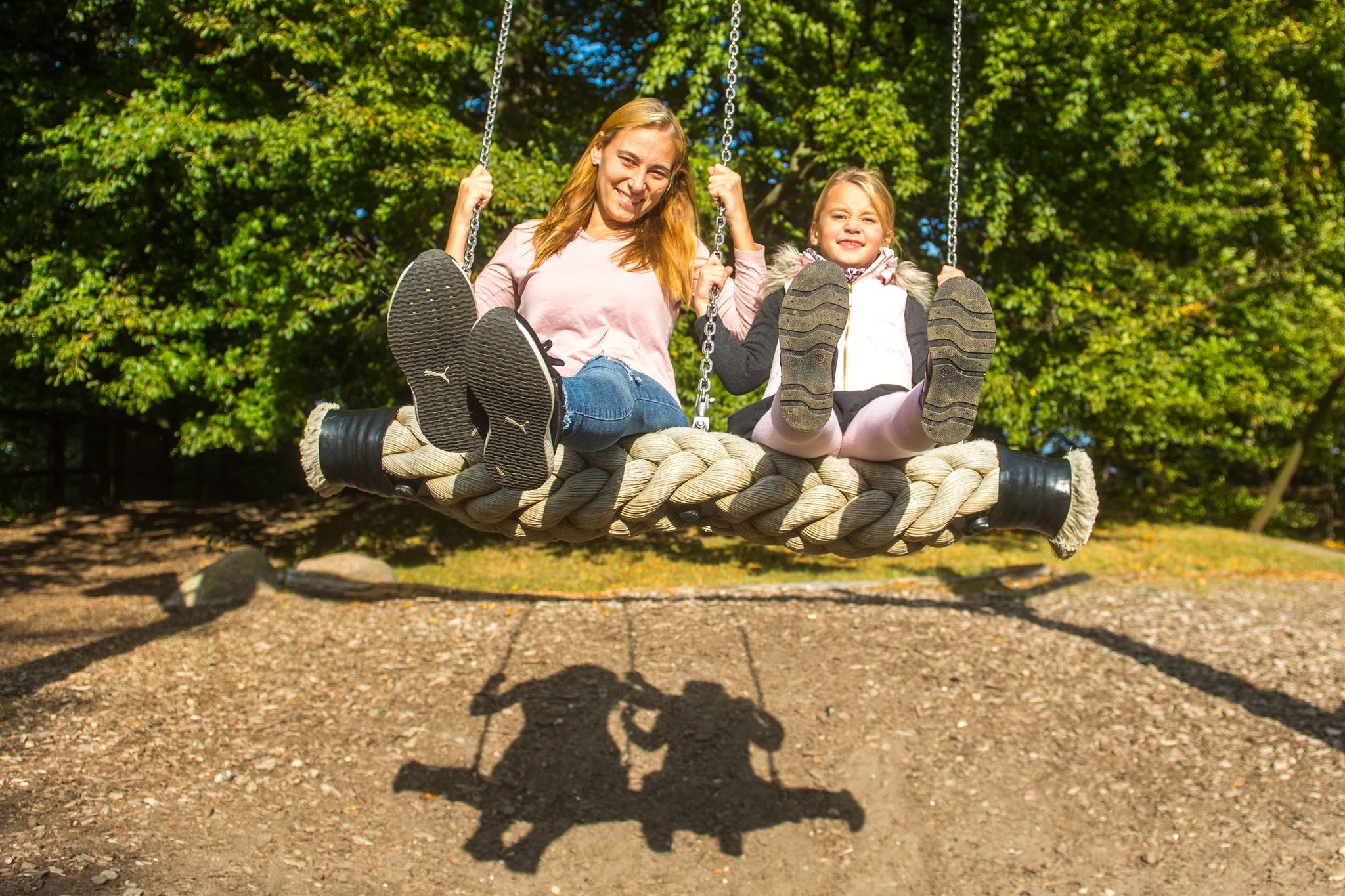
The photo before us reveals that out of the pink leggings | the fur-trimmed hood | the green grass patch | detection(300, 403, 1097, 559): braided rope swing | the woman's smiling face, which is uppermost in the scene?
the woman's smiling face

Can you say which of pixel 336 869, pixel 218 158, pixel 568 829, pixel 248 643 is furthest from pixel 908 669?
pixel 218 158

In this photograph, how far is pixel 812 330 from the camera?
→ 2582 millimetres

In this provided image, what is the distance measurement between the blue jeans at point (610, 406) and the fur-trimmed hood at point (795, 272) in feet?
1.97

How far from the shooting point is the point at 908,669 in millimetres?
7562

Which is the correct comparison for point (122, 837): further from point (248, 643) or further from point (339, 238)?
point (339, 238)

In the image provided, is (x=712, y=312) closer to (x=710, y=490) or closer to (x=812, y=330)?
(x=710, y=490)

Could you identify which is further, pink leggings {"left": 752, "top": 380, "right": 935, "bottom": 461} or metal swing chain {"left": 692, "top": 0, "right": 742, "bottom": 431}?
metal swing chain {"left": 692, "top": 0, "right": 742, "bottom": 431}

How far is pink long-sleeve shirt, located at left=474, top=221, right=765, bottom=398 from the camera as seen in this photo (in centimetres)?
311

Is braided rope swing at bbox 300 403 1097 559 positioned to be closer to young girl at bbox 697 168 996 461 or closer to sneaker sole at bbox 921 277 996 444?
young girl at bbox 697 168 996 461

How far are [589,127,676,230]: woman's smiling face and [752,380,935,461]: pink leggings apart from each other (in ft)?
2.54

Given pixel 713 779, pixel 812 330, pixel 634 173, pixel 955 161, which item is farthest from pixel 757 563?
pixel 812 330

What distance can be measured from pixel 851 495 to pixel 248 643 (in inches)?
247

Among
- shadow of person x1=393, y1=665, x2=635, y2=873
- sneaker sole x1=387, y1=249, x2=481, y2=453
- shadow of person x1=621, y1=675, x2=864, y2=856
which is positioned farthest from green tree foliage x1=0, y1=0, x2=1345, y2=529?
sneaker sole x1=387, y1=249, x2=481, y2=453

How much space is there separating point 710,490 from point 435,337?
840 mm
